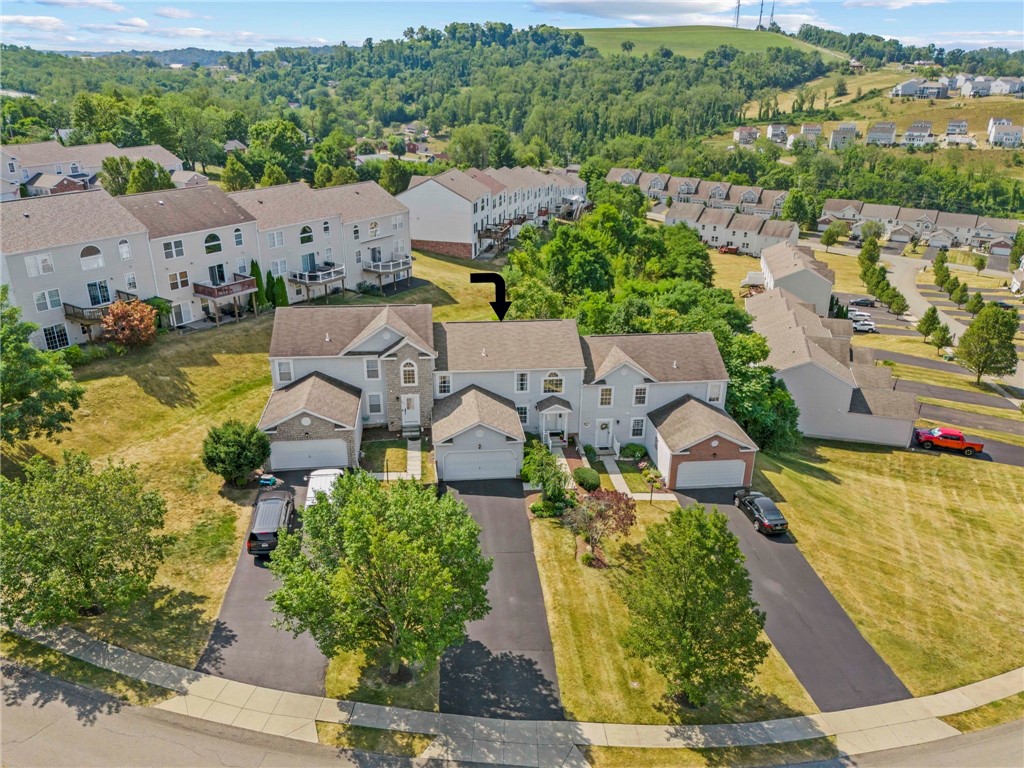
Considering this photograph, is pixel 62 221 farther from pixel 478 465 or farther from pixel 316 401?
pixel 478 465

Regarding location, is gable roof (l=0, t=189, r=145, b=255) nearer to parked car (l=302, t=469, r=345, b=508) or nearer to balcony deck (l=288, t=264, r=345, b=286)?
balcony deck (l=288, t=264, r=345, b=286)

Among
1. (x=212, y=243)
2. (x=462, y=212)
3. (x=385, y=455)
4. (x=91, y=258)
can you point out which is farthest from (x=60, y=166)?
(x=385, y=455)

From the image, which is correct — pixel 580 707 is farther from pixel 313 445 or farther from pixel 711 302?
pixel 711 302

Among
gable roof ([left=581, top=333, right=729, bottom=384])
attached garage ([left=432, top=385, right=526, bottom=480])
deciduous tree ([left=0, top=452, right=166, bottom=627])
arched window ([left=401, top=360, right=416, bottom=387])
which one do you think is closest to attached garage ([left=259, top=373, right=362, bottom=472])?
arched window ([left=401, top=360, right=416, bottom=387])

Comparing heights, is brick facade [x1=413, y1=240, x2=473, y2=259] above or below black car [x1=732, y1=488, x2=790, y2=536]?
Answer: above

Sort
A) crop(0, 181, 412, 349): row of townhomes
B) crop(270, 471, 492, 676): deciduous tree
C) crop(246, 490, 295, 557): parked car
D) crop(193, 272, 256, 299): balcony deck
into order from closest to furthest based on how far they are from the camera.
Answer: crop(270, 471, 492, 676): deciduous tree < crop(246, 490, 295, 557): parked car < crop(0, 181, 412, 349): row of townhomes < crop(193, 272, 256, 299): balcony deck

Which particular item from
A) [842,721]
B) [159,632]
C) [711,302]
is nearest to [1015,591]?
[842,721]
